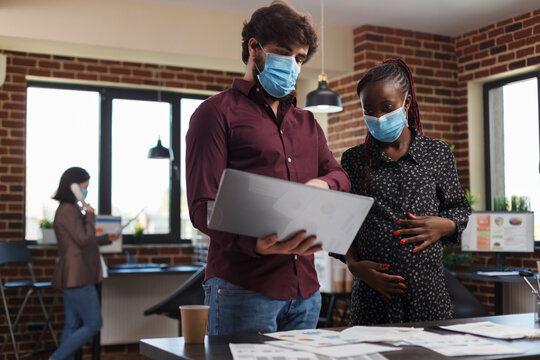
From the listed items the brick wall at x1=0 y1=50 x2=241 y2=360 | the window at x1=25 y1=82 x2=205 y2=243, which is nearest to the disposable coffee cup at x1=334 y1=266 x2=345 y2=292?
the window at x1=25 y1=82 x2=205 y2=243

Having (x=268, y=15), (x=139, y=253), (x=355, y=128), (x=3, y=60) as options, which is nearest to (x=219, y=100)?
(x=268, y=15)

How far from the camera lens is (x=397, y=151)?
2.03m

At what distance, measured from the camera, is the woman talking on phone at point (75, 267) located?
4566mm

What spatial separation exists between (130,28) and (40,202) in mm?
2029

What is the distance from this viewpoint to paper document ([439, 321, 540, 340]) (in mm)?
1468

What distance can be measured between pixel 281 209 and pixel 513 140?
4621 mm

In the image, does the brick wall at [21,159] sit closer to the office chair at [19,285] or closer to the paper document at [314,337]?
the office chair at [19,285]

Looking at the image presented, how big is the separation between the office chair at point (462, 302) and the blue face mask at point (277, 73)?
2.92 metres

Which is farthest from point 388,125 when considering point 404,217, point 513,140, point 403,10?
point 513,140

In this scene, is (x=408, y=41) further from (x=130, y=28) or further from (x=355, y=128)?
(x=130, y=28)

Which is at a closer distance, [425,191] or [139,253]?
[425,191]

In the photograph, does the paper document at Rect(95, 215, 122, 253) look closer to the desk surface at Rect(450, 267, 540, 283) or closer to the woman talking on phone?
the woman talking on phone

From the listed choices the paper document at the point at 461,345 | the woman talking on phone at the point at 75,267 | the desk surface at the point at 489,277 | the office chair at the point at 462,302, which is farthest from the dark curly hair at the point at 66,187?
the paper document at the point at 461,345

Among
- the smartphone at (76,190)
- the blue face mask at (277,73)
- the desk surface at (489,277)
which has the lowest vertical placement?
the desk surface at (489,277)
